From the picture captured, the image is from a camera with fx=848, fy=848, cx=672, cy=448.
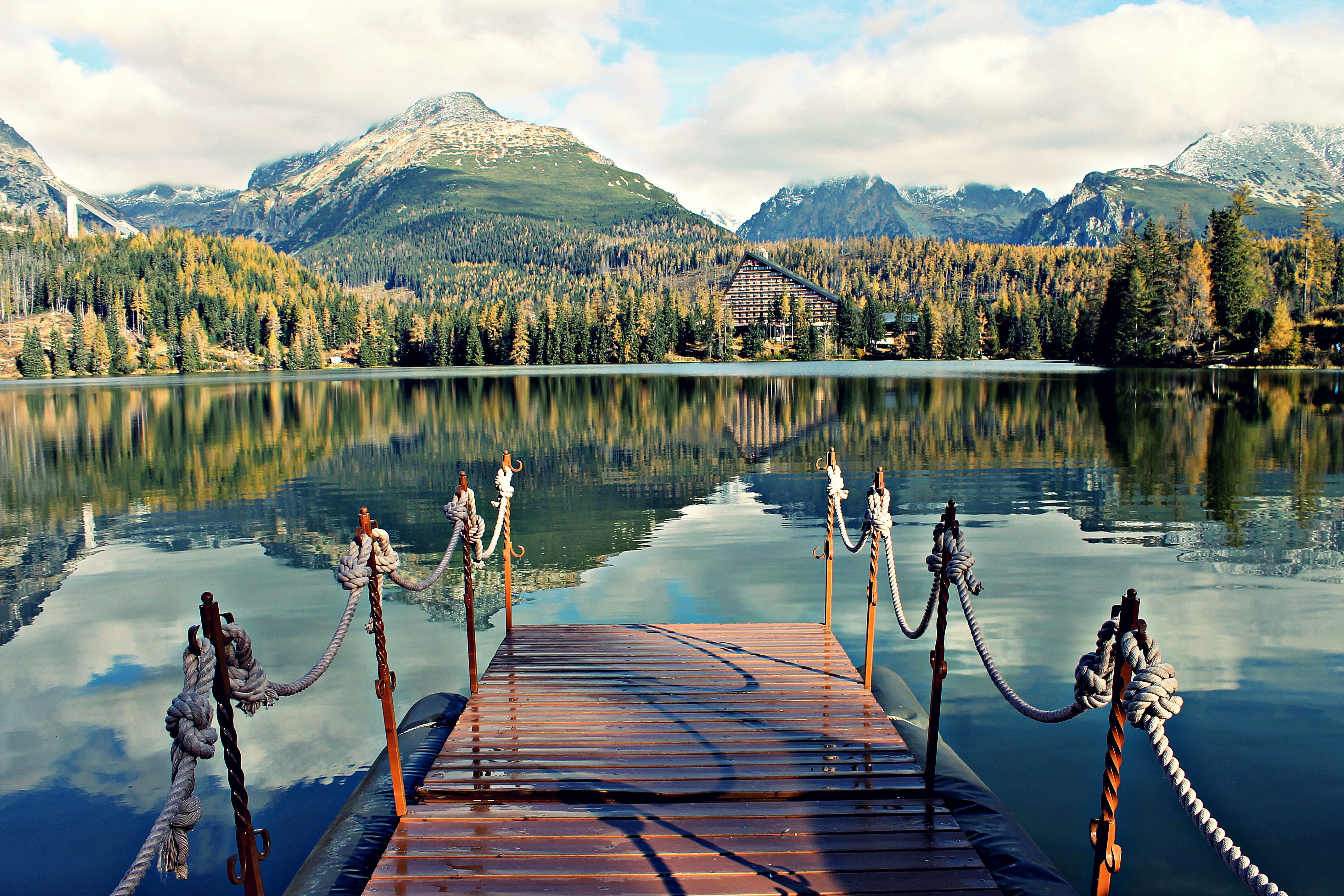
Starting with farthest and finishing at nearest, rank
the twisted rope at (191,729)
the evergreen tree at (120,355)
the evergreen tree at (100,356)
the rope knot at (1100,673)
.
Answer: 1. the evergreen tree at (120,355)
2. the evergreen tree at (100,356)
3. the rope knot at (1100,673)
4. the twisted rope at (191,729)

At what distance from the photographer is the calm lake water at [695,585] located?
816cm

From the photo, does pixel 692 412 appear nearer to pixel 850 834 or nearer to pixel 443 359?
Answer: pixel 850 834

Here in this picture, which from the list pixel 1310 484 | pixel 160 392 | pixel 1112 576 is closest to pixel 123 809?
pixel 1112 576

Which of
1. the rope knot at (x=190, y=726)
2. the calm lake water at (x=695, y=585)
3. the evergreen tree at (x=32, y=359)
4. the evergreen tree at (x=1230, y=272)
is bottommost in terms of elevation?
the calm lake water at (x=695, y=585)

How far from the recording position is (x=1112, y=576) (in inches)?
622

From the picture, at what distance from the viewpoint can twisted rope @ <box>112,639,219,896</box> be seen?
12.5 ft

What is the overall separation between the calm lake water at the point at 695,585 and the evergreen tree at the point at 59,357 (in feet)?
394

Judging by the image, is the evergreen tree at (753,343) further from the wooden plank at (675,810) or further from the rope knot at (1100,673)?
the rope knot at (1100,673)

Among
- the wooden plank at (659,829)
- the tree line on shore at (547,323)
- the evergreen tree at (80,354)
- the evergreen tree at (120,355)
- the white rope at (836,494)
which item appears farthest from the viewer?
the evergreen tree at (120,355)

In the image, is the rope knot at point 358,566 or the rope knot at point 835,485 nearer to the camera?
the rope knot at point 358,566

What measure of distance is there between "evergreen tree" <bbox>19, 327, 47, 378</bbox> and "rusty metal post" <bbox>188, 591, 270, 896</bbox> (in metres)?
165

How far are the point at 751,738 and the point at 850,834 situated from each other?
1.68 meters

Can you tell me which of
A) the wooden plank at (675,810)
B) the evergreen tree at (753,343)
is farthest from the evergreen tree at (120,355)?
the wooden plank at (675,810)

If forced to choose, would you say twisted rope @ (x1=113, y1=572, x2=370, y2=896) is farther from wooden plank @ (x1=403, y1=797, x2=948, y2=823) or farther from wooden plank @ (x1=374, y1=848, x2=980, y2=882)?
wooden plank @ (x1=403, y1=797, x2=948, y2=823)
